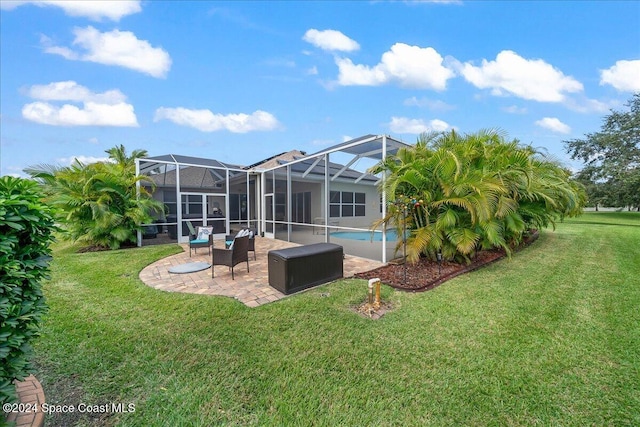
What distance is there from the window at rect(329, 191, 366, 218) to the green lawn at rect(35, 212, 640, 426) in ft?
30.1

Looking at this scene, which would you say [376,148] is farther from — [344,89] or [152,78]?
[152,78]

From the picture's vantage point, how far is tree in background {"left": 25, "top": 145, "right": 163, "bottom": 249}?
850 centimetres

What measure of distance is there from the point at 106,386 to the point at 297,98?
41.2ft

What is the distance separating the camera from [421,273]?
580 cm

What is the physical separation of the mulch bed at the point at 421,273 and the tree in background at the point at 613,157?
22567 mm

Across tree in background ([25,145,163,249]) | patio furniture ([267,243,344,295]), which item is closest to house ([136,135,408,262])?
tree in background ([25,145,163,249])

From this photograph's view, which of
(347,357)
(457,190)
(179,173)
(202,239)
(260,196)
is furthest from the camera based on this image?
(260,196)

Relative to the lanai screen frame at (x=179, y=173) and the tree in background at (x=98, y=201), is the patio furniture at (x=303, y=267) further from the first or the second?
the lanai screen frame at (x=179, y=173)

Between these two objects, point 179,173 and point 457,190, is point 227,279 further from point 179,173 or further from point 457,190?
point 179,173

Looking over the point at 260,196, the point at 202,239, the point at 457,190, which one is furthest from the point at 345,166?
the point at 202,239

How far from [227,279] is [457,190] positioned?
5.23m

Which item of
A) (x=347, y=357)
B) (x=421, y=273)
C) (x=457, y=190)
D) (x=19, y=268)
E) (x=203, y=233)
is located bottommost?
(x=347, y=357)

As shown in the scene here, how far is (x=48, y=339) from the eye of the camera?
3131mm

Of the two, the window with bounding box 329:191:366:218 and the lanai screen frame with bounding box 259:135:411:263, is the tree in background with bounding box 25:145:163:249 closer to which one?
the lanai screen frame with bounding box 259:135:411:263
